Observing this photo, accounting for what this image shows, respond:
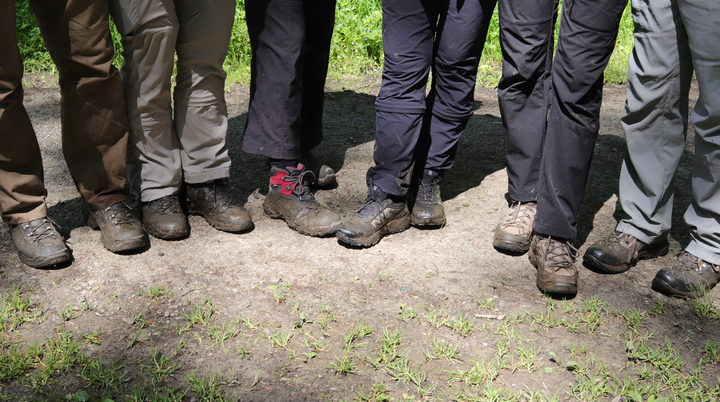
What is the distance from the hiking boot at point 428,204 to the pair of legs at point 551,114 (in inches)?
13.4

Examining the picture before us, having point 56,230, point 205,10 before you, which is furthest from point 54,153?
point 205,10

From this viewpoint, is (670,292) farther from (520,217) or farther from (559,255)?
(520,217)

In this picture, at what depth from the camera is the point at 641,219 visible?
10.8ft

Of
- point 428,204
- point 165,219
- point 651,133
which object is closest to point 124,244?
point 165,219

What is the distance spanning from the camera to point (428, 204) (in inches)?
143

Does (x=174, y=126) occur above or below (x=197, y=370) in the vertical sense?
above

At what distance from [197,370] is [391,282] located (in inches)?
38.7

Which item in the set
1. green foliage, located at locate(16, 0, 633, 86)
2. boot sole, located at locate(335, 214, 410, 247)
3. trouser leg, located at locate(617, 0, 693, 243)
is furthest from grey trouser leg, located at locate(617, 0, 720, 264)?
green foliage, located at locate(16, 0, 633, 86)

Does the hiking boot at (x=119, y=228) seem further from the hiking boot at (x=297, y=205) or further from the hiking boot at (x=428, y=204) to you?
the hiking boot at (x=428, y=204)

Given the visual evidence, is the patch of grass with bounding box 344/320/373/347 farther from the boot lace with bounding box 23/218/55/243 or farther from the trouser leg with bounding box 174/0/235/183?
the boot lace with bounding box 23/218/55/243

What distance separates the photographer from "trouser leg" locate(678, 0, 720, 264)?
2752 millimetres

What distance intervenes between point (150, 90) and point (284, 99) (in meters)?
0.66

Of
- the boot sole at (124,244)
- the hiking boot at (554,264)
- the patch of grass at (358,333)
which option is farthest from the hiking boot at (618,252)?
the boot sole at (124,244)

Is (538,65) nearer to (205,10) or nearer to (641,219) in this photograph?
(641,219)
